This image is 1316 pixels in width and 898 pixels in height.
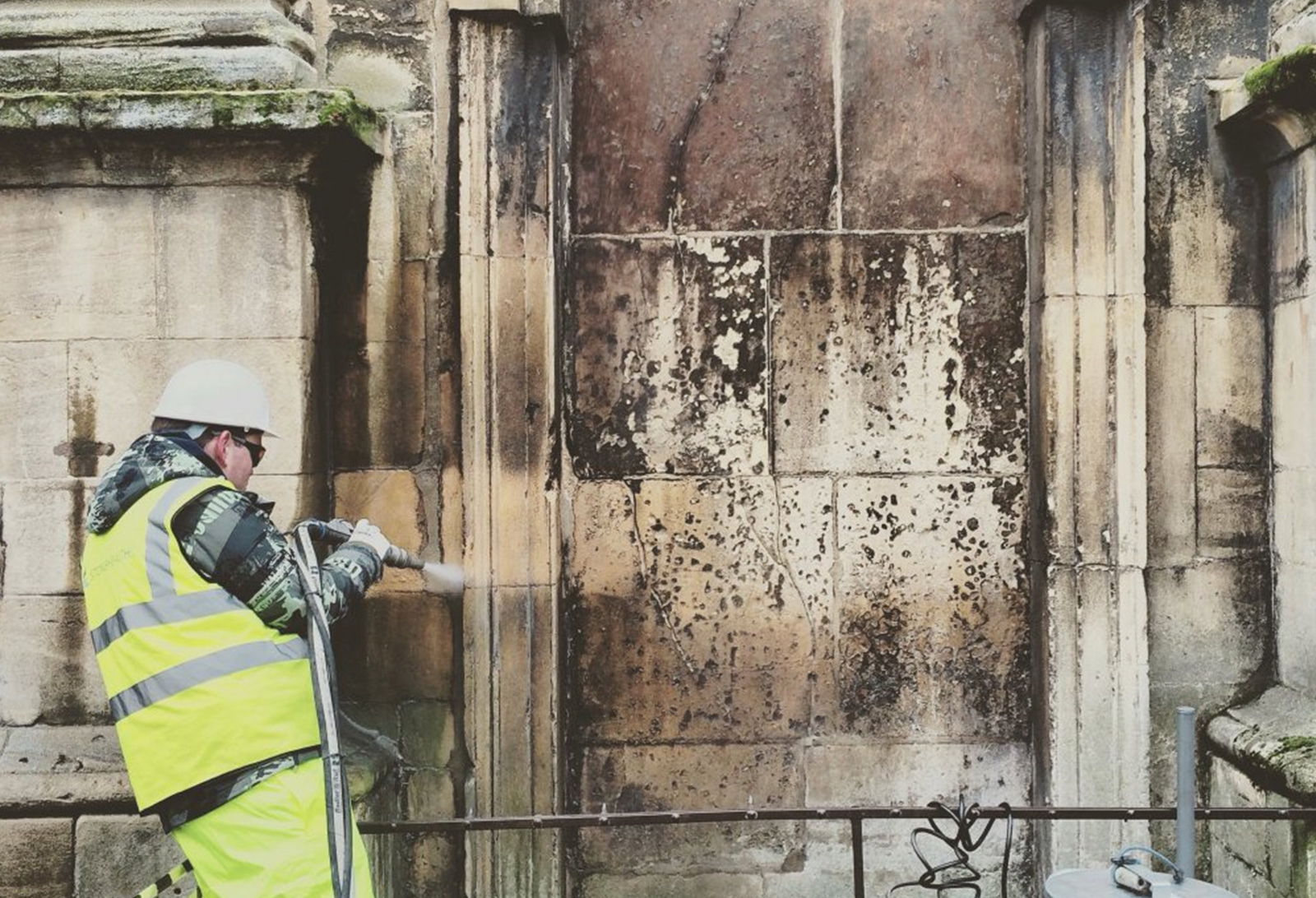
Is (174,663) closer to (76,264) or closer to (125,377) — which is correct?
(125,377)

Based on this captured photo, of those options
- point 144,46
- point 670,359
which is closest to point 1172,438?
point 670,359

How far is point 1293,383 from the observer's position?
402cm

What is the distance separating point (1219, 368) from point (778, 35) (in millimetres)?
2164

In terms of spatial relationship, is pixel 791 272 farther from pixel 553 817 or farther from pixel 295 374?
pixel 553 817

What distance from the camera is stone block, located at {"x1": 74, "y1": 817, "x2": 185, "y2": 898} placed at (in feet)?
11.9

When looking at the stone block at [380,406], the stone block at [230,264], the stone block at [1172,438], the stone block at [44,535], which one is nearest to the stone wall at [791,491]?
the stone block at [1172,438]

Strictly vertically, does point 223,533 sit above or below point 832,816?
above

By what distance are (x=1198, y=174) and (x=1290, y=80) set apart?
20.0 inches

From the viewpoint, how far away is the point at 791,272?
14.4 feet

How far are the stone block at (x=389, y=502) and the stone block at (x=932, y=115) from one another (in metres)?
2.03

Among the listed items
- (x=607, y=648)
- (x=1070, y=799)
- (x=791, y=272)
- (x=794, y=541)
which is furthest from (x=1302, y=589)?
(x=607, y=648)

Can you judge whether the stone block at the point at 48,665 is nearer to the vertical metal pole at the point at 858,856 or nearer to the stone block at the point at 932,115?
the vertical metal pole at the point at 858,856

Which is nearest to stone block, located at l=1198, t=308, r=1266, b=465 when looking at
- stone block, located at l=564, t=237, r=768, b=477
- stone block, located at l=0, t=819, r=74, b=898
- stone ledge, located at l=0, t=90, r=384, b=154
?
stone block, located at l=564, t=237, r=768, b=477

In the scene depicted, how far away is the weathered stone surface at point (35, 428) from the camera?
12.2 feet
